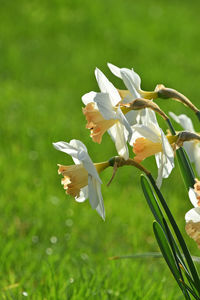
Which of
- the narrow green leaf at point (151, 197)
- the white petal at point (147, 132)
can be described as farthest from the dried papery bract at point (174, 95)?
the narrow green leaf at point (151, 197)

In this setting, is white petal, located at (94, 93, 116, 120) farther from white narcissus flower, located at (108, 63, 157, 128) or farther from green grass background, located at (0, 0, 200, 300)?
green grass background, located at (0, 0, 200, 300)

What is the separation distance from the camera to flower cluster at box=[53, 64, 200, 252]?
107cm

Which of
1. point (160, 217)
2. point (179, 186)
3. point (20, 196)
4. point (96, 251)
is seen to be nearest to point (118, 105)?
point (160, 217)

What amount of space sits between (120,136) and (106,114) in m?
0.10

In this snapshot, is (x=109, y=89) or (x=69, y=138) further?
(x=69, y=138)

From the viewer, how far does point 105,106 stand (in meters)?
1.06

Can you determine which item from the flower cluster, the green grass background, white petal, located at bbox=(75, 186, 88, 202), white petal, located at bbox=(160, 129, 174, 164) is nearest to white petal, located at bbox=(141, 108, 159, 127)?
the flower cluster

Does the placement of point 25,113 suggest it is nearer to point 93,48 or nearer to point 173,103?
point 173,103

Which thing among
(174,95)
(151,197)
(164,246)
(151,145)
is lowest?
(164,246)

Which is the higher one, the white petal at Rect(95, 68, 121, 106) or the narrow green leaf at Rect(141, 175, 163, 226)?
the white petal at Rect(95, 68, 121, 106)

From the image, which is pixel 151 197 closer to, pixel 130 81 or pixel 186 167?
pixel 186 167

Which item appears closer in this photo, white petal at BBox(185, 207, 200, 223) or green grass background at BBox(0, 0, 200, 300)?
white petal at BBox(185, 207, 200, 223)

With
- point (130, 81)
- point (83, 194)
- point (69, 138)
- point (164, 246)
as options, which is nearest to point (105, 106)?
point (130, 81)

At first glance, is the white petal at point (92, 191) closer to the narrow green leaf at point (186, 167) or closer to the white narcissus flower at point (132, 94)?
the white narcissus flower at point (132, 94)
